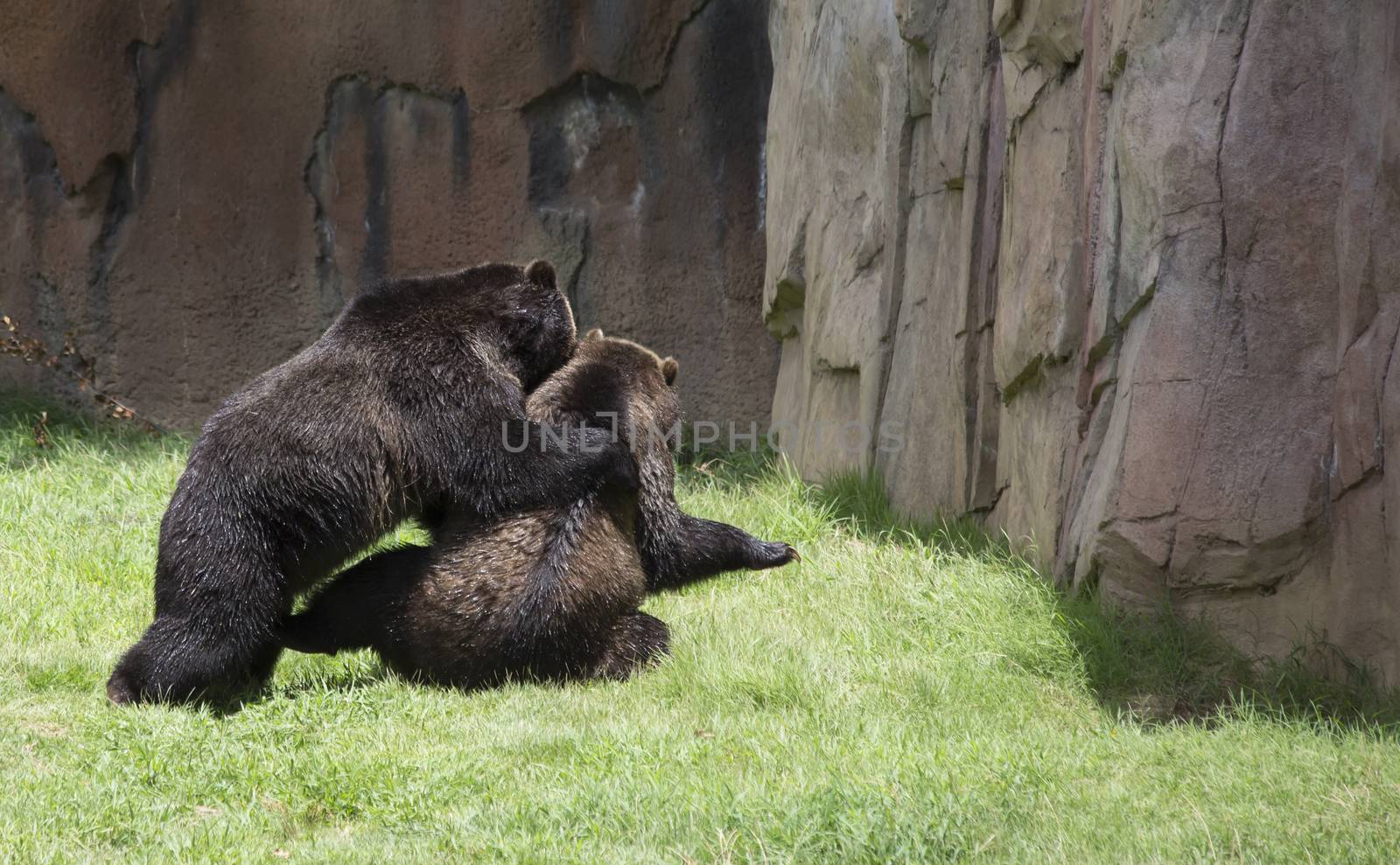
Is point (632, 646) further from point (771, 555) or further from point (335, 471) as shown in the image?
point (335, 471)

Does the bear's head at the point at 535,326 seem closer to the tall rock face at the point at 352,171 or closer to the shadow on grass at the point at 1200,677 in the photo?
the shadow on grass at the point at 1200,677

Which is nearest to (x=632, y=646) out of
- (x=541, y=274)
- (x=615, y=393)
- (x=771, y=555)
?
(x=771, y=555)

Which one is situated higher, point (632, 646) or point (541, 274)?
point (541, 274)

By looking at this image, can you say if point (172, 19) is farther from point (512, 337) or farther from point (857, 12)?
point (512, 337)

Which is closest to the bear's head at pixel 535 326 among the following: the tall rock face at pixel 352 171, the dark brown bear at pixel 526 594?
the dark brown bear at pixel 526 594

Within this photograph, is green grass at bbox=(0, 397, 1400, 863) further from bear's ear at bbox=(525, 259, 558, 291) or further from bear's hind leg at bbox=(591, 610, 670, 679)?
bear's ear at bbox=(525, 259, 558, 291)

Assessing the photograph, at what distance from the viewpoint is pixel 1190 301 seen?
5.21m

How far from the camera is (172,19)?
10.6 m

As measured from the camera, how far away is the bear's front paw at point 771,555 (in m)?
6.27

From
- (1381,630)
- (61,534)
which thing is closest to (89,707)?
(61,534)

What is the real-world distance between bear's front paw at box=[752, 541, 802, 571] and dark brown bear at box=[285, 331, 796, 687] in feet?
1.86

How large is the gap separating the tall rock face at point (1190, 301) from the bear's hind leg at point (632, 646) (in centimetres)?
177

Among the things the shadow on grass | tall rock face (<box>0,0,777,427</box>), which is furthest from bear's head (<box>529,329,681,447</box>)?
tall rock face (<box>0,0,777,427</box>)

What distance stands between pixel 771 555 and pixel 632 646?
90cm
